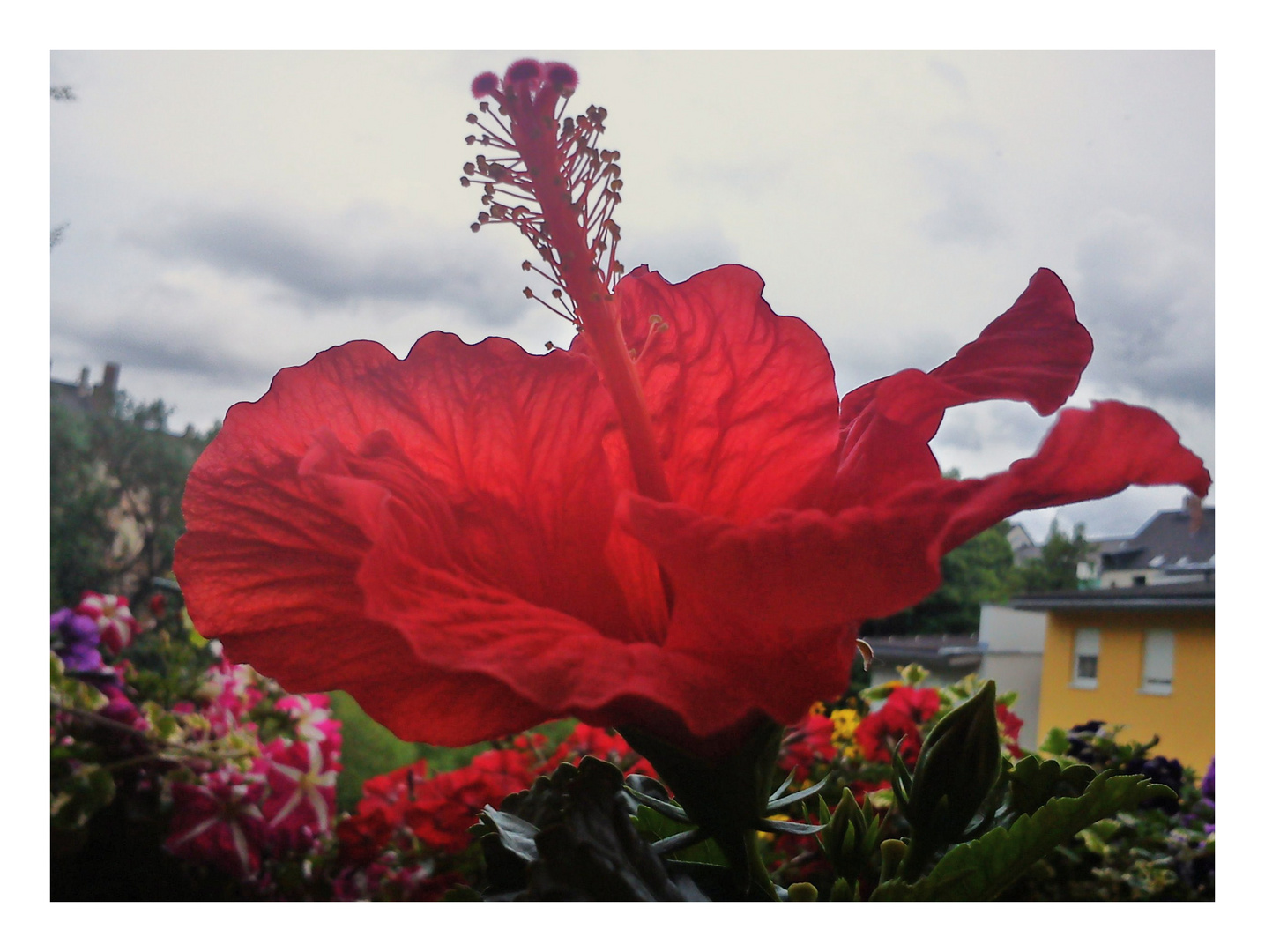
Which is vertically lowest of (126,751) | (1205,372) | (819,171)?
(126,751)

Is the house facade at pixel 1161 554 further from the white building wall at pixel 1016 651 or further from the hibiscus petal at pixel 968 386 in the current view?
the hibiscus petal at pixel 968 386

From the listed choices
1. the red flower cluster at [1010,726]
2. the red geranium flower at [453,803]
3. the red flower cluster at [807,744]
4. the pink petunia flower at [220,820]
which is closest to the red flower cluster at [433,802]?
the red geranium flower at [453,803]

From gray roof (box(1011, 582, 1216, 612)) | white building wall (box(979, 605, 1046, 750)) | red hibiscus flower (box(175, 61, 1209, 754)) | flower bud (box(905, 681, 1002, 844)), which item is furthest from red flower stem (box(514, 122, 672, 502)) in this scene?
white building wall (box(979, 605, 1046, 750))

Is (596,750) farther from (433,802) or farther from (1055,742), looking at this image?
(1055,742)

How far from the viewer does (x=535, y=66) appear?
0.82ft

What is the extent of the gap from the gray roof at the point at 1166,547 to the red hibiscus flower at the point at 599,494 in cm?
106

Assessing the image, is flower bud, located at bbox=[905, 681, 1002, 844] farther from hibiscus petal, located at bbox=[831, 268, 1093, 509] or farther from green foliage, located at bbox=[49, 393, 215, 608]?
green foliage, located at bbox=[49, 393, 215, 608]

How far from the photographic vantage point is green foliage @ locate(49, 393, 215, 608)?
1.95 metres

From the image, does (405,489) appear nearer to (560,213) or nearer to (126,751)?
(560,213)

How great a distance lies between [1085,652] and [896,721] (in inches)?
26.6

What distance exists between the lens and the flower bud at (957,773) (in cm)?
26

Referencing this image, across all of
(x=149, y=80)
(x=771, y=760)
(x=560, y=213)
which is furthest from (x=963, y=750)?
(x=149, y=80)

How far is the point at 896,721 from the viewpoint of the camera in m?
1.15
